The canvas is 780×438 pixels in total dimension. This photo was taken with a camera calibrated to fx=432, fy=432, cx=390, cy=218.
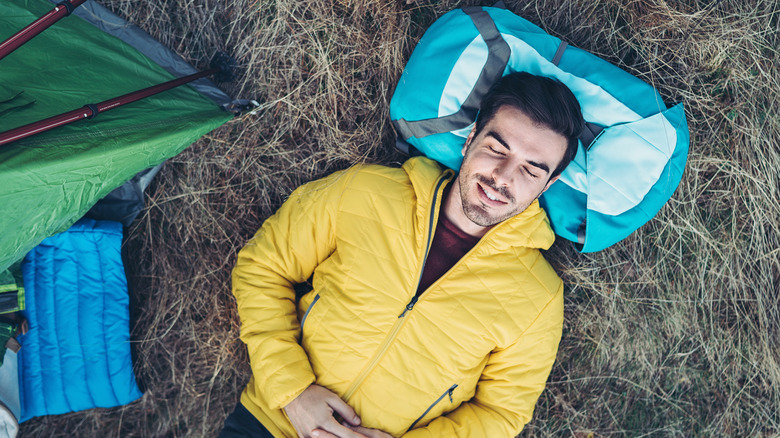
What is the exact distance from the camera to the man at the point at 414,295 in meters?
2.32

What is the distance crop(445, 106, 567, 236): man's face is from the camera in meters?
2.22

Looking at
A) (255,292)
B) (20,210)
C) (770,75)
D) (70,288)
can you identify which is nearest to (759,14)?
(770,75)

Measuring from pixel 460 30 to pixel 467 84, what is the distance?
0.31m

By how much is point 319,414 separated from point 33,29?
7.05 ft

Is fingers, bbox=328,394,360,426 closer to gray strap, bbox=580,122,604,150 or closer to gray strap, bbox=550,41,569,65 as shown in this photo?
gray strap, bbox=580,122,604,150

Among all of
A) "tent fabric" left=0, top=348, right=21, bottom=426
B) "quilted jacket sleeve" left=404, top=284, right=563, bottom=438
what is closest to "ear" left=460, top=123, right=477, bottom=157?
"quilted jacket sleeve" left=404, top=284, right=563, bottom=438

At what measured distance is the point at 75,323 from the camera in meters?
2.82

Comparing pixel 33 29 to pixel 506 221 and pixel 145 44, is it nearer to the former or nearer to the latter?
pixel 145 44

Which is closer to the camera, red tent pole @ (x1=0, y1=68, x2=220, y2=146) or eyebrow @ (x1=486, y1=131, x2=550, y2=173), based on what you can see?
red tent pole @ (x1=0, y1=68, x2=220, y2=146)

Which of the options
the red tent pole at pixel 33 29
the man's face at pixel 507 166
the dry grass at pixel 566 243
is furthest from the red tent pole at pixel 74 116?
the man's face at pixel 507 166

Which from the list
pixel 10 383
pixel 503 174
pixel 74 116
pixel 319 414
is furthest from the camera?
pixel 10 383

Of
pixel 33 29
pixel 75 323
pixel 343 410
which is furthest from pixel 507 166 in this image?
pixel 75 323

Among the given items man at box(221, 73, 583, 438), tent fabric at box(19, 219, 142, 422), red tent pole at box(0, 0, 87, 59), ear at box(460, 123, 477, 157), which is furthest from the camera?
tent fabric at box(19, 219, 142, 422)

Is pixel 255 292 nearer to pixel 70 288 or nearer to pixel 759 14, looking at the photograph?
pixel 70 288
